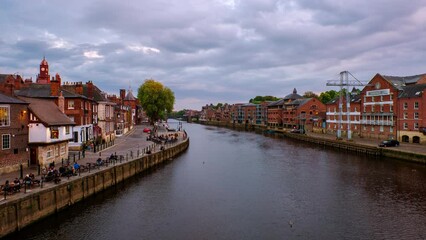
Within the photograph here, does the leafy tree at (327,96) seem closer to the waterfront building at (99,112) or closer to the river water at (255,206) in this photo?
the river water at (255,206)

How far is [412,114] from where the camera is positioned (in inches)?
2874

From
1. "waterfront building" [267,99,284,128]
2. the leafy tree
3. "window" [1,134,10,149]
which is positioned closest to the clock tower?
"window" [1,134,10,149]

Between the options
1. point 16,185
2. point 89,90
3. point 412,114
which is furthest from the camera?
point 412,114

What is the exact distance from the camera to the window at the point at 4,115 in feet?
112

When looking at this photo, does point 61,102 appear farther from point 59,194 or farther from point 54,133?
point 59,194

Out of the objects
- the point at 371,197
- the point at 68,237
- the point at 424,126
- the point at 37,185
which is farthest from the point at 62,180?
the point at 424,126

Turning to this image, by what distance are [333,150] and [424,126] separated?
19439 mm

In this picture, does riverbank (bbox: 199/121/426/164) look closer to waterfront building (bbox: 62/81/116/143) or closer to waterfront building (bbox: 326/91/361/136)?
waterfront building (bbox: 326/91/361/136)

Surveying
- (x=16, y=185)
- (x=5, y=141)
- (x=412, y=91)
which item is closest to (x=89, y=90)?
(x=5, y=141)

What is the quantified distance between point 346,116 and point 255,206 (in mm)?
75260

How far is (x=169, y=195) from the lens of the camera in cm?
3775

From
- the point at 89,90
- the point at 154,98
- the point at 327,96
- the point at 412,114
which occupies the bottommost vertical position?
the point at 412,114

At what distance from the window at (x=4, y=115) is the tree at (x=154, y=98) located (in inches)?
3647

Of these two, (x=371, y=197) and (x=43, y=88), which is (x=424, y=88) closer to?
(x=371, y=197)
